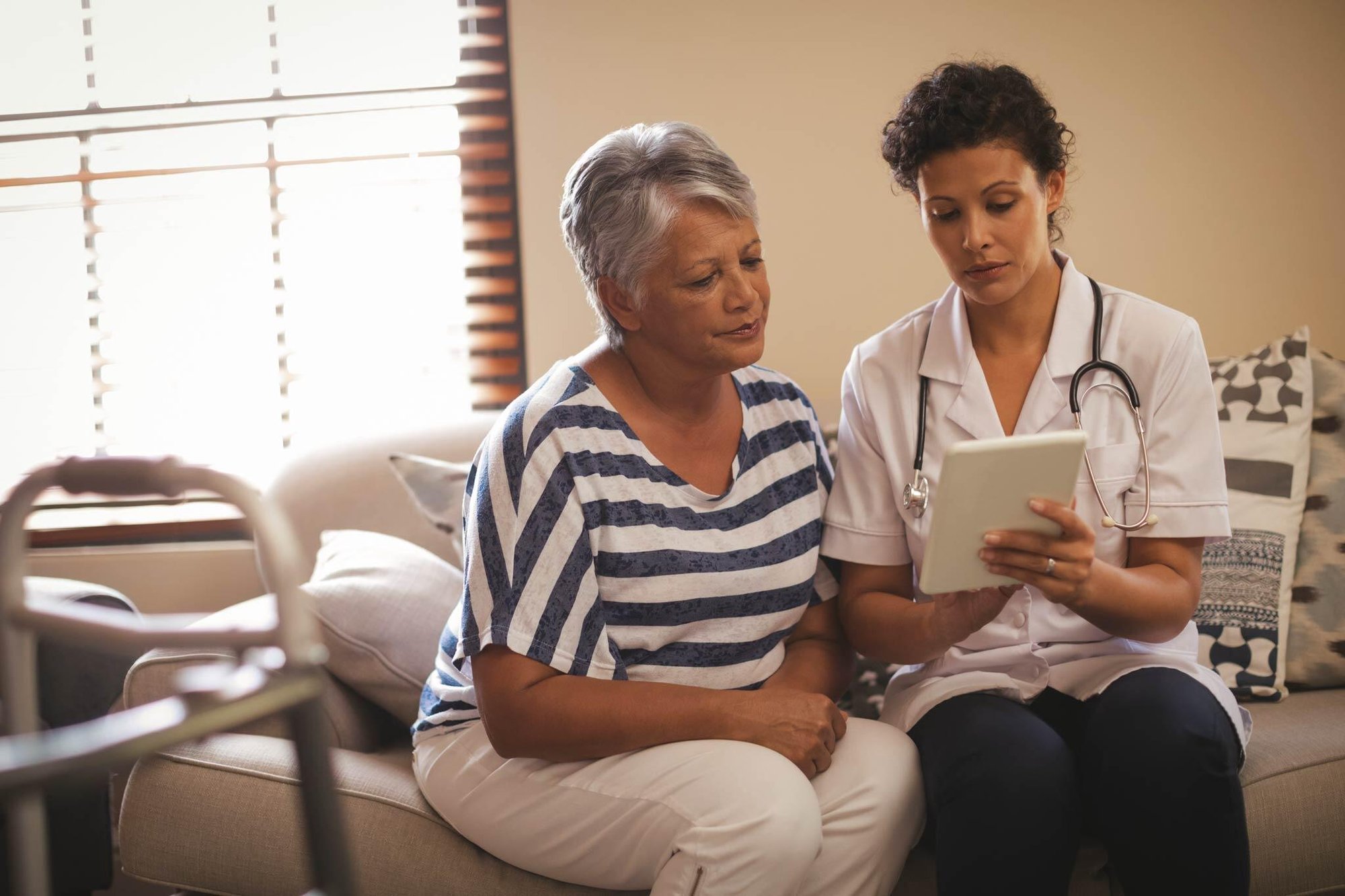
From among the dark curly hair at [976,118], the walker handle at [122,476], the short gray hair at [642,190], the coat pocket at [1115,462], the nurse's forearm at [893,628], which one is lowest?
the nurse's forearm at [893,628]

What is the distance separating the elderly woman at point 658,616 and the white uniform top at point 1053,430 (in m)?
0.10

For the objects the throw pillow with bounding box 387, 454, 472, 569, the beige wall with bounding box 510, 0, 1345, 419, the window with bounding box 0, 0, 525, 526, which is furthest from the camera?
the window with bounding box 0, 0, 525, 526

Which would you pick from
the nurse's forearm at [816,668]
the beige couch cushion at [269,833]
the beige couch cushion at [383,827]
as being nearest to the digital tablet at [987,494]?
the nurse's forearm at [816,668]

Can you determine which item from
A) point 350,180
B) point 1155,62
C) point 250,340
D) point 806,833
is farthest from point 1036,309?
point 250,340

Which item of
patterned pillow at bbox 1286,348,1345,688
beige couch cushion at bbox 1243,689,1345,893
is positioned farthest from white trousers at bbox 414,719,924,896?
patterned pillow at bbox 1286,348,1345,688

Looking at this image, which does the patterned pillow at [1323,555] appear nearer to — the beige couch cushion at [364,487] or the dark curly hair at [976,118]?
the dark curly hair at [976,118]

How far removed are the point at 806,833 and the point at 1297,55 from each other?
207 centimetres

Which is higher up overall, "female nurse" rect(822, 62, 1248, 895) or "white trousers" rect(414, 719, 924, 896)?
"female nurse" rect(822, 62, 1248, 895)

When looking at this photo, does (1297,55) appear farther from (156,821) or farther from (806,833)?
(156,821)

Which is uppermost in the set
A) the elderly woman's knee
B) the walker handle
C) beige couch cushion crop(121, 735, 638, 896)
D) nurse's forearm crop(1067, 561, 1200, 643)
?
the walker handle

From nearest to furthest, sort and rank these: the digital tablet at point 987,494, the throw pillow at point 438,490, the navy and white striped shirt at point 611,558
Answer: the digital tablet at point 987,494, the navy and white striped shirt at point 611,558, the throw pillow at point 438,490

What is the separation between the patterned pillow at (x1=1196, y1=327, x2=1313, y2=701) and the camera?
1771 millimetres

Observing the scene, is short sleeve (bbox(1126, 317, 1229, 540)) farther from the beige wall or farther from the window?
the window

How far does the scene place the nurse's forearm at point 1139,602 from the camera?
4.23 ft
